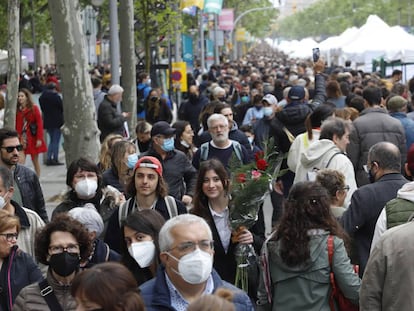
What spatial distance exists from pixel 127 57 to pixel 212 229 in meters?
15.5

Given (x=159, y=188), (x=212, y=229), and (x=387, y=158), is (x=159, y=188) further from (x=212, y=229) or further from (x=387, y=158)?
(x=387, y=158)

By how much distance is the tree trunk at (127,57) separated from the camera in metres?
22.2

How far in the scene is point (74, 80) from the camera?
13805 millimetres

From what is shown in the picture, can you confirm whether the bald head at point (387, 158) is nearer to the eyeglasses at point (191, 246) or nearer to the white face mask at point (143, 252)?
the white face mask at point (143, 252)

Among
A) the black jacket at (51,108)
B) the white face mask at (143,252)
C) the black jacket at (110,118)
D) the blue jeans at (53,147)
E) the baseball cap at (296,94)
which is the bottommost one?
the blue jeans at (53,147)

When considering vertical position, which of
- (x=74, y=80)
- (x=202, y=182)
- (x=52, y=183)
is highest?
(x=74, y=80)

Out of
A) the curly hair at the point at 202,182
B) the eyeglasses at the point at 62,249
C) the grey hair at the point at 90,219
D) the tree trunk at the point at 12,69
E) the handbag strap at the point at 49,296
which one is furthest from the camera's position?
the tree trunk at the point at 12,69

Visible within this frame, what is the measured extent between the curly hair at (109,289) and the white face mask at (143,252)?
1.61 m

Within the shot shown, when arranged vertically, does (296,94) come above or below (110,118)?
above

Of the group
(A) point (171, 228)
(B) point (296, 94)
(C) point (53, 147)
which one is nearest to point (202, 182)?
(A) point (171, 228)

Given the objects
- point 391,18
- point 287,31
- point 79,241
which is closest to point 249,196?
point 79,241

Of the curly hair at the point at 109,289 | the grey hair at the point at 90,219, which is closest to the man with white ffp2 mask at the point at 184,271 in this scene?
the curly hair at the point at 109,289

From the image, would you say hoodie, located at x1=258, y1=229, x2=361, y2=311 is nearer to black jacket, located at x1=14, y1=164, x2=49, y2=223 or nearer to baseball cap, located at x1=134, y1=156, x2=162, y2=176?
baseball cap, located at x1=134, y1=156, x2=162, y2=176

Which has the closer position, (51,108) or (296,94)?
(296,94)
